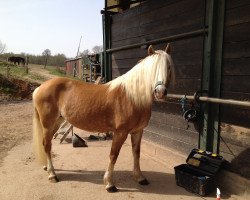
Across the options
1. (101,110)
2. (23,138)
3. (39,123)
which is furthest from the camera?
(23,138)

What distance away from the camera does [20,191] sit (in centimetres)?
375

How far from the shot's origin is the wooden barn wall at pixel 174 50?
435 cm

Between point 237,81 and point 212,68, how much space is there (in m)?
0.45

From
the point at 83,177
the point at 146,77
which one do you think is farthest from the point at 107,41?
the point at 83,177

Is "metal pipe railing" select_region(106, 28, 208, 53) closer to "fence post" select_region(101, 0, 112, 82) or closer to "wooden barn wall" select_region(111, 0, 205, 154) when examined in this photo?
"wooden barn wall" select_region(111, 0, 205, 154)

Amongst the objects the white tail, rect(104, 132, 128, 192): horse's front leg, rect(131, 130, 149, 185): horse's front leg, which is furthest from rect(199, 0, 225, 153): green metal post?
the white tail

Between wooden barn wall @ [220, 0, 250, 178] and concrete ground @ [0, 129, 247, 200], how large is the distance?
0.57m

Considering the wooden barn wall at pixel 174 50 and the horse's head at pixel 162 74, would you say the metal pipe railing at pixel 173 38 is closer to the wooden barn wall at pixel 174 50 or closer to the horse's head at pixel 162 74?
the wooden barn wall at pixel 174 50

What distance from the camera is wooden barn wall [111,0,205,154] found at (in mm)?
4348

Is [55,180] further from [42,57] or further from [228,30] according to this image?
[42,57]

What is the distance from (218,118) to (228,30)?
1193 mm

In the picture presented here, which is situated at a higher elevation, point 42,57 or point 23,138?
point 42,57

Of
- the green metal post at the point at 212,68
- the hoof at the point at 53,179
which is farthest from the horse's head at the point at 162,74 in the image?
the hoof at the point at 53,179

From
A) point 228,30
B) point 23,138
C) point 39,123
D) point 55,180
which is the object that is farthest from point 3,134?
point 228,30
